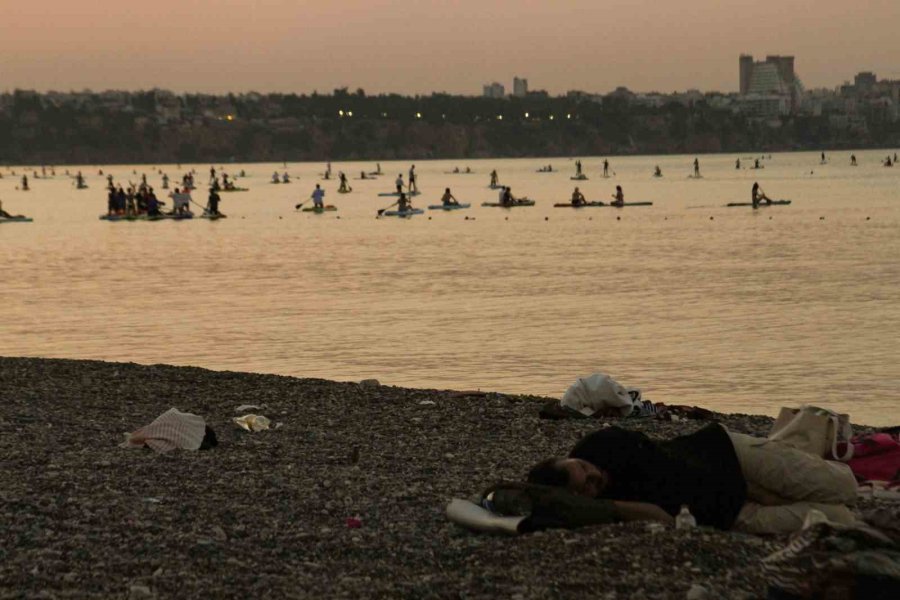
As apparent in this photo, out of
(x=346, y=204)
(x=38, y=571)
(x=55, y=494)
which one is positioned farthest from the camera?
(x=346, y=204)

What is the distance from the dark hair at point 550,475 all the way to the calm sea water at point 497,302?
29.1 ft

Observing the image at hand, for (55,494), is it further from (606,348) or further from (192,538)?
(606,348)

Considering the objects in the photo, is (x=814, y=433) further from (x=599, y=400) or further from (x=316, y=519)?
(x=599, y=400)

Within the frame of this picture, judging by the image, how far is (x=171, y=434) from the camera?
39.6 ft

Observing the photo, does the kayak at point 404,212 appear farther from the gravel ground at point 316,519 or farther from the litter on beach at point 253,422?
the litter on beach at point 253,422

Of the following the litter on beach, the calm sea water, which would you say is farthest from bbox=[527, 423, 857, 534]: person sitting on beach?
the calm sea water

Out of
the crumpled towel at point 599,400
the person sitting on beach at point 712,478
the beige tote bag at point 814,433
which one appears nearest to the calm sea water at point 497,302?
the crumpled towel at point 599,400

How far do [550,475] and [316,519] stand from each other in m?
1.45

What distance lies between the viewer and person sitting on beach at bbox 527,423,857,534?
8.45 m

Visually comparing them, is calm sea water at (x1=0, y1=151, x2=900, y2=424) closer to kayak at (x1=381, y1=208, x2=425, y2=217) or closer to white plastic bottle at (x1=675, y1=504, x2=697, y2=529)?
kayak at (x1=381, y1=208, x2=425, y2=217)

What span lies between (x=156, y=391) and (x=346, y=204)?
87.8 metres

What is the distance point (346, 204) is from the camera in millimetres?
104062

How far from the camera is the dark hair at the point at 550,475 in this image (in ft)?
28.1

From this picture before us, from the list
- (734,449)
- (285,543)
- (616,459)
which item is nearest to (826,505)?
(734,449)
